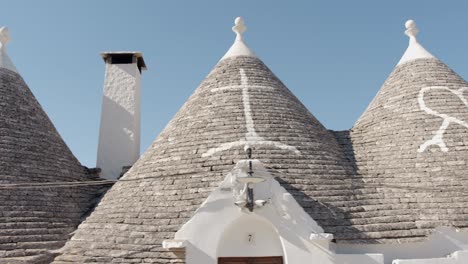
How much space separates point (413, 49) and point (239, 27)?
5113 millimetres

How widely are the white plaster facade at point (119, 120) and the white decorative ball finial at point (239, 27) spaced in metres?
4.03

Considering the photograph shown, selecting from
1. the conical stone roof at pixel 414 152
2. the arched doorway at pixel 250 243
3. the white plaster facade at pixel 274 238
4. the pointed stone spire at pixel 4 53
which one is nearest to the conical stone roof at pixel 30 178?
the pointed stone spire at pixel 4 53

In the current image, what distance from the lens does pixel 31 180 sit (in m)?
8.52

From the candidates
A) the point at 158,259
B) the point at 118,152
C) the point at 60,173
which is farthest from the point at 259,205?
the point at 118,152

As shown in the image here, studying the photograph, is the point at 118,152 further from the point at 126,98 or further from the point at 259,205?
the point at 259,205

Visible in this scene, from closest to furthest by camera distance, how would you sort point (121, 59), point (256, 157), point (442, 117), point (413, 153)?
point (256, 157)
point (413, 153)
point (442, 117)
point (121, 59)

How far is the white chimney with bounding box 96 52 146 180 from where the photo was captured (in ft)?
39.1

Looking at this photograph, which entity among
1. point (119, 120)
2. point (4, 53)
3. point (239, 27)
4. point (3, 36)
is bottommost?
point (119, 120)

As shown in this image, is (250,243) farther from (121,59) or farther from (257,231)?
(121,59)

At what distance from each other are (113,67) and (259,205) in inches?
339

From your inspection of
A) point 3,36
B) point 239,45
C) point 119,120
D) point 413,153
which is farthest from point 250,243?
point 3,36

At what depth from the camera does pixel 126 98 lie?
498 inches

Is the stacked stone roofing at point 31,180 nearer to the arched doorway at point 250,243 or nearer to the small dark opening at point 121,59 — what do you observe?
the small dark opening at point 121,59

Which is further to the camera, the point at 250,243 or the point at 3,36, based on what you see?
the point at 3,36
